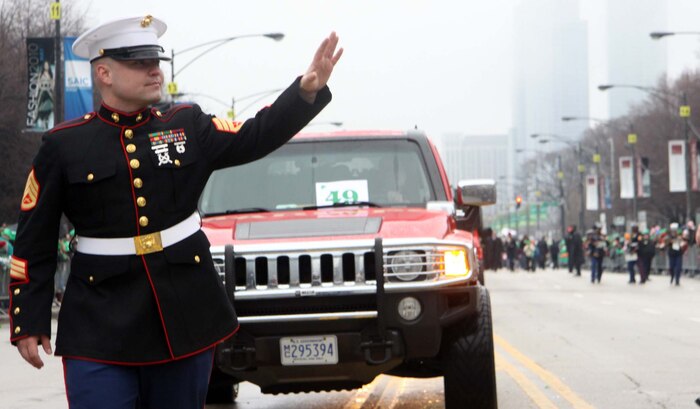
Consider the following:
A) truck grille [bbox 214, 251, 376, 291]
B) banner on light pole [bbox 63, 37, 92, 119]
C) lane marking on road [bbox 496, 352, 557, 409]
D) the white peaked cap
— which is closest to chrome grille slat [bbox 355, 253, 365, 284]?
truck grille [bbox 214, 251, 376, 291]

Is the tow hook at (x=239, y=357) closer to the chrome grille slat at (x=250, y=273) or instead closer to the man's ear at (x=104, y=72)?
the chrome grille slat at (x=250, y=273)

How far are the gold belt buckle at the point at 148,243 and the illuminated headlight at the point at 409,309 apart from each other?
11.2ft

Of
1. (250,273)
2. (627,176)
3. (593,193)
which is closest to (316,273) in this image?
(250,273)

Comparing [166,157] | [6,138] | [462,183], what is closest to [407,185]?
[462,183]

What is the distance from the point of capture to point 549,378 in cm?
1240

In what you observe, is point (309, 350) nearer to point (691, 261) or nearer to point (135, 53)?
point (135, 53)

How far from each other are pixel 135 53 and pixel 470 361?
4109 millimetres

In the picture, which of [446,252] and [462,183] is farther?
[462,183]

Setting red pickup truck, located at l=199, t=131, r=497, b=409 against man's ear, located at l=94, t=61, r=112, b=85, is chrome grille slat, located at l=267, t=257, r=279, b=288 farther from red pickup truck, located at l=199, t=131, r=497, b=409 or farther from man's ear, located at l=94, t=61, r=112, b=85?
man's ear, located at l=94, t=61, r=112, b=85

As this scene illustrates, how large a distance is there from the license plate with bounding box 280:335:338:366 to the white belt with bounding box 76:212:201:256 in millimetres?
3356

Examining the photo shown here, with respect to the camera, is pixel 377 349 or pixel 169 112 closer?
pixel 169 112

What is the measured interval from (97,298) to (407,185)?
16.9 ft

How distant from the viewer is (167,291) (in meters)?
4.74

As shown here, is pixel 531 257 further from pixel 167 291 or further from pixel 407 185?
pixel 167 291
